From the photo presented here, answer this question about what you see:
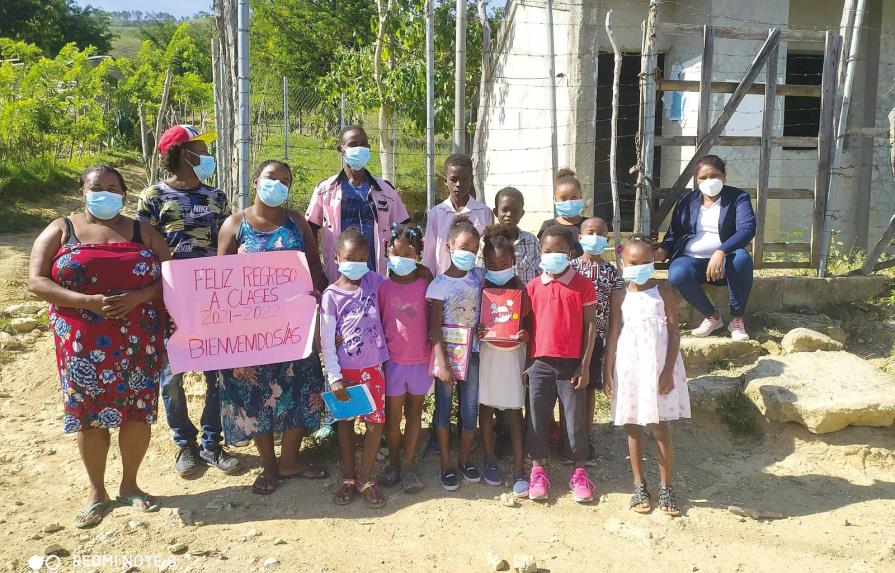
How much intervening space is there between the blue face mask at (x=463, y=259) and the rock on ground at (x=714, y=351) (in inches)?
82.4

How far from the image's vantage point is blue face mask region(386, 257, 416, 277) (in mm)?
3469

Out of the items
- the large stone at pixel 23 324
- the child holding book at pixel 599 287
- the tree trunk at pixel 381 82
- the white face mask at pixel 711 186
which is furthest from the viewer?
the tree trunk at pixel 381 82

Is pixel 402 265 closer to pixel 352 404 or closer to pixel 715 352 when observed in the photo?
pixel 352 404

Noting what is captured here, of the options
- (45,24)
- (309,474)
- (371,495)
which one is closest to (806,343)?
(371,495)

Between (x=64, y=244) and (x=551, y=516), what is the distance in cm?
266

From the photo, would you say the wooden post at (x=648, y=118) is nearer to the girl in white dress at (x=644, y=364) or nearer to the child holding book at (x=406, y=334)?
the girl in white dress at (x=644, y=364)

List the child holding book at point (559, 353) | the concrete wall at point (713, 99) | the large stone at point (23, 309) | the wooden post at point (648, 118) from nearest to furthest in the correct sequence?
the child holding book at point (559, 353), the wooden post at point (648, 118), the large stone at point (23, 309), the concrete wall at point (713, 99)

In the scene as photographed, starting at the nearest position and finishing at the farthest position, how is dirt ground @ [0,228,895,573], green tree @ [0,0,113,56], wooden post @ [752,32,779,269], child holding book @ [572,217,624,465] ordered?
dirt ground @ [0,228,895,573]
child holding book @ [572,217,624,465]
wooden post @ [752,32,779,269]
green tree @ [0,0,113,56]

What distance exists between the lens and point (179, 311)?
340cm

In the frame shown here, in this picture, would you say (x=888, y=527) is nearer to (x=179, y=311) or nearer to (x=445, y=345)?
(x=445, y=345)

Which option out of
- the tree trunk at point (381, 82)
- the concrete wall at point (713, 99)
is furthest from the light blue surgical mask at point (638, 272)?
the tree trunk at point (381, 82)

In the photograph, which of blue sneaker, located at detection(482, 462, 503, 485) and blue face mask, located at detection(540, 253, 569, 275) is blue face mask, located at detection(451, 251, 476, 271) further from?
blue sneaker, located at detection(482, 462, 503, 485)

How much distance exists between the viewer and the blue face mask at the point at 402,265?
11.4 feet

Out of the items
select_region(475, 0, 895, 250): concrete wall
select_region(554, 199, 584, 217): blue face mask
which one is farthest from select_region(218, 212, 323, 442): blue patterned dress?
select_region(475, 0, 895, 250): concrete wall
